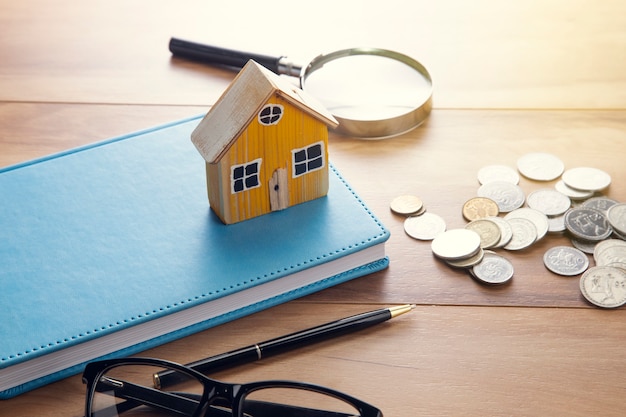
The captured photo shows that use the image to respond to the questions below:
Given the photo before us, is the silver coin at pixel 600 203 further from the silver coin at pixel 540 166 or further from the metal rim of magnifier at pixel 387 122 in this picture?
the metal rim of magnifier at pixel 387 122

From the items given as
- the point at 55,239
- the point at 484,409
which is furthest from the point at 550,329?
the point at 55,239

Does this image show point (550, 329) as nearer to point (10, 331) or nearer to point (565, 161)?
point (565, 161)

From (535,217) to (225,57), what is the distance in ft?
2.27

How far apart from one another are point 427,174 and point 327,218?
0.24 meters

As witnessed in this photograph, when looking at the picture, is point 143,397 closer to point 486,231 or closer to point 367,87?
point 486,231

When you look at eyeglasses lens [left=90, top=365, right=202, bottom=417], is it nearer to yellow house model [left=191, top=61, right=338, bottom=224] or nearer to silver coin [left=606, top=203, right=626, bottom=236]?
yellow house model [left=191, top=61, right=338, bottom=224]

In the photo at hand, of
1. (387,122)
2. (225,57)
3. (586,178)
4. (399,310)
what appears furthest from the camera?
(225,57)

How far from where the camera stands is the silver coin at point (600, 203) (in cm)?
129

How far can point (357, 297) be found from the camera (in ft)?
3.87

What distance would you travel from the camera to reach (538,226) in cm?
126

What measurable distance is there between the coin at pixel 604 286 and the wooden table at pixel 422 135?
14 millimetres

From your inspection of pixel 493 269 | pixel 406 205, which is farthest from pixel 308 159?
pixel 493 269

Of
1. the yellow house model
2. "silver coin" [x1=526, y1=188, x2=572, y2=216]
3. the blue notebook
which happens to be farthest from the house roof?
"silver coin" [x1=526, y1=188, x2=572, y2=216]

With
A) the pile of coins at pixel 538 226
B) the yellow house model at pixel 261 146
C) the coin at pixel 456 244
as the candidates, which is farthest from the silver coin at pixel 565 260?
the yellow house model at pixel 261 146
